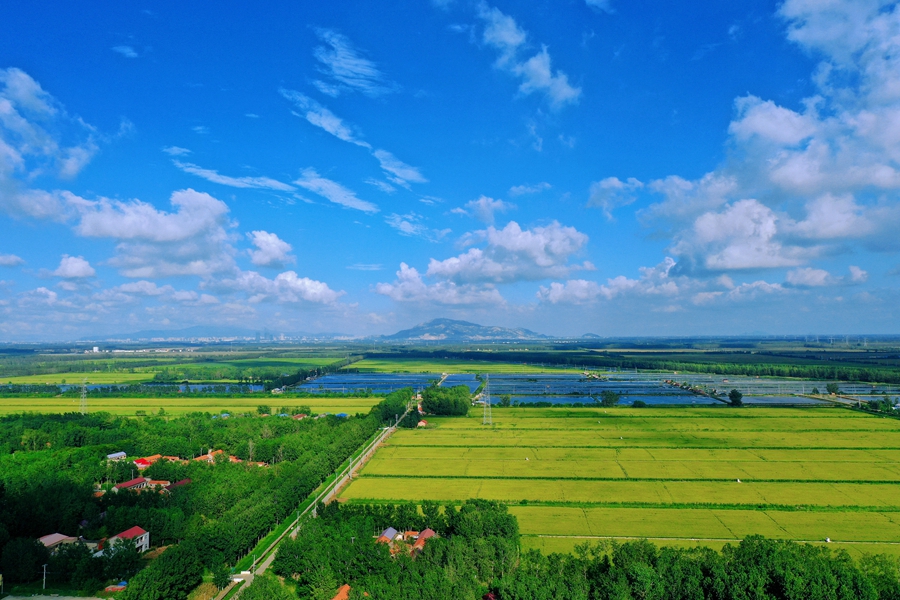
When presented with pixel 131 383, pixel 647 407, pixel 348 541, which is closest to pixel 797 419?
pixel 647 407

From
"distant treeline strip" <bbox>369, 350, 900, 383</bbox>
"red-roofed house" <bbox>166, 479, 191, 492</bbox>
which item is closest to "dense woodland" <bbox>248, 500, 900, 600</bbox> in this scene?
"red-roofed house" <bbox>166, 479, 191, 492</bbox>

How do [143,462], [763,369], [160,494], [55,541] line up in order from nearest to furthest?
[55,541] < [160,494] < [143,462] < [763,369]

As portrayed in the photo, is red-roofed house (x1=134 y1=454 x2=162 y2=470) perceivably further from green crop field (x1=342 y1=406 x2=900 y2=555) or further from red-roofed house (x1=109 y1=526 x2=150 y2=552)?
green crop field (x1=342 y1=406 x2=900 y2=555)

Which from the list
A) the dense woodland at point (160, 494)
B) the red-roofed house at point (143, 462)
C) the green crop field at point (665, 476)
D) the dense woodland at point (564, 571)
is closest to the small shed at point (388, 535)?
the dense woodland at point (564, 571)

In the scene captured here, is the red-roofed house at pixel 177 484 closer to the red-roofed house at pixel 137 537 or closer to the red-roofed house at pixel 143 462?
the red-roofed house at pixel 143 462

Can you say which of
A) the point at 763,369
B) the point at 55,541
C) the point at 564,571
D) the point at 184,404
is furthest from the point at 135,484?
the point at 763,369

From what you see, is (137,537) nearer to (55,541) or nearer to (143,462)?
(55,541)
